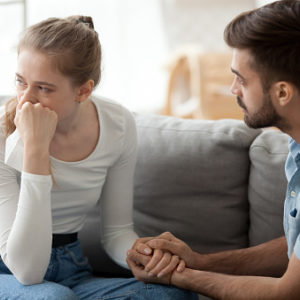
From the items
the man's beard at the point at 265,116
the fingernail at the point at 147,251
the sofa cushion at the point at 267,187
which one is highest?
the man's beard at the point at 265,116

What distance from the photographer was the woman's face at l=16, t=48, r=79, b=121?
4.87 ft

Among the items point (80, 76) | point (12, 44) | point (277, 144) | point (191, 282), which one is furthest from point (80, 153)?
point (12, 44)

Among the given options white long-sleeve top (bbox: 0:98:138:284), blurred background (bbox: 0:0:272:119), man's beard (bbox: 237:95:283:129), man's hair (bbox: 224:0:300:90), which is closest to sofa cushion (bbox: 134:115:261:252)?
white long-sleeve top (bbox: 0:98:138:284)

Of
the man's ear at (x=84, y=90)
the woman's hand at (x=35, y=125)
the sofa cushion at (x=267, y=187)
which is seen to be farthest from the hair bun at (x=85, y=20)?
the sofa cushion at (x=267, y=187)

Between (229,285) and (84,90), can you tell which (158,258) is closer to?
(229,285)

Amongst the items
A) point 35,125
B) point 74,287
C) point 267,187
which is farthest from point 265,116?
point 74,287

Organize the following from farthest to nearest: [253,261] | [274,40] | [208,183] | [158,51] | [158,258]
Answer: [158,51] → [208,183] → [253,261] → [158,258] → [274,40]

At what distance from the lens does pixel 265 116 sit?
56.4 inches

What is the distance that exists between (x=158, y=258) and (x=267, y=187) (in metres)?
0.44

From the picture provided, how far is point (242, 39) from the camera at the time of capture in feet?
4.62

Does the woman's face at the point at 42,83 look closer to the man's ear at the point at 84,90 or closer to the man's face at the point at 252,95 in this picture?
the man's ear at the point at 84,90

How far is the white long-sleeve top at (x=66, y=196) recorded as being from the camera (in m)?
1.45

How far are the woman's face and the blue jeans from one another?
0.44m

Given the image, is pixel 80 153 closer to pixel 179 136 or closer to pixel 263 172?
pixel 179 136
